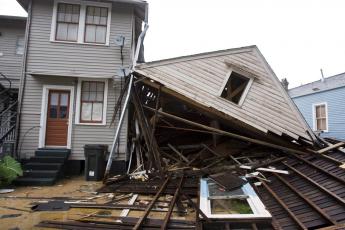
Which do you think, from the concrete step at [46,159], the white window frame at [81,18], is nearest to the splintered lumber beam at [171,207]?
the concrete step at [46,159]

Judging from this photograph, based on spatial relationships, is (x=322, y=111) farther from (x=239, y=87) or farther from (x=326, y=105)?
(x=239, y=87)

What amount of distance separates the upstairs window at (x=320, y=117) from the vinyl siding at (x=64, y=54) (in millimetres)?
14181

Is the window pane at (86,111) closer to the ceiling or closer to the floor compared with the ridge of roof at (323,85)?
closer to the floor

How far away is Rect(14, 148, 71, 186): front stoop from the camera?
8.02 metres

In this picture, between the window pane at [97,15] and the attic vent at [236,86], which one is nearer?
the attic vent at [236,86]

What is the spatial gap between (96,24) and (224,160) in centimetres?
705

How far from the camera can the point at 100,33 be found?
10250mm

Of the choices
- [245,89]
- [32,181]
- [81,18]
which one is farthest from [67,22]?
[245,89]

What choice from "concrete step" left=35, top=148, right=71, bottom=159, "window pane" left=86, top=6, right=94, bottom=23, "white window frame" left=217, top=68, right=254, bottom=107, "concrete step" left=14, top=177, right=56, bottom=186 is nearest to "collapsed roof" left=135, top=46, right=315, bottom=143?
"white window frame" left=217, top=68, right=254, bottom=107

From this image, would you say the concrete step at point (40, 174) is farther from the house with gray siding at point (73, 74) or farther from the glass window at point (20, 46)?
the glass window at point (20, 46)

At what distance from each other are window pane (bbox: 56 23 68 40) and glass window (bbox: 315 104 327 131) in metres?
16.4

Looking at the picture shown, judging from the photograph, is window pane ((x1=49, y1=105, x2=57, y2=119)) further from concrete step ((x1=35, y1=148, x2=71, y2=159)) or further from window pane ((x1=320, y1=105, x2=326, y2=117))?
window pane ((x1=320, y1=105, x2=326, y2=117))

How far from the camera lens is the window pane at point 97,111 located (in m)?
10.0

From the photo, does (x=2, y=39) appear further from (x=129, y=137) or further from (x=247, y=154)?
(x=247, y=154)
